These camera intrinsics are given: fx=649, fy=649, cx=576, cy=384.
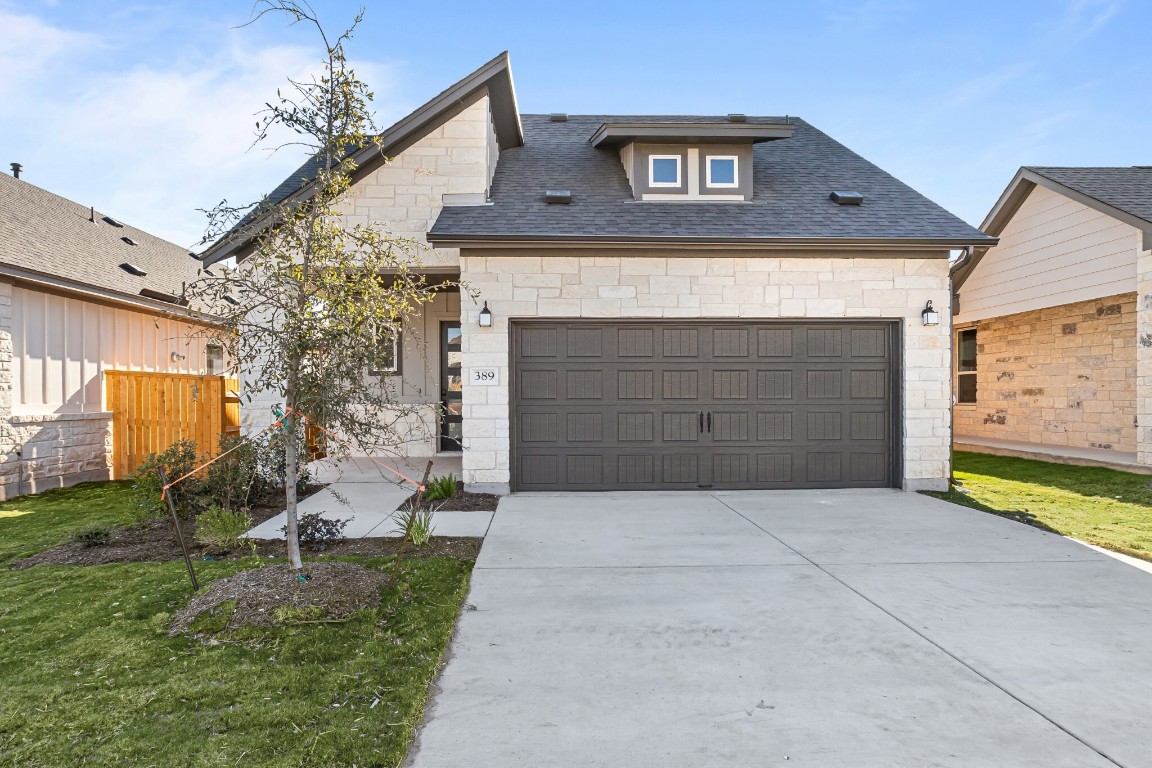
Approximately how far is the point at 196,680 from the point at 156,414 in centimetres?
1028

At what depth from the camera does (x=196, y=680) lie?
3336 millimetres

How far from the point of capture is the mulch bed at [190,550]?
5840 mm

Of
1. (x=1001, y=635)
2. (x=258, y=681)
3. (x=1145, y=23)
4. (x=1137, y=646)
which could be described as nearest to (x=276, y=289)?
(x=258, y=681)

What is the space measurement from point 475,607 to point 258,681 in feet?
4.70

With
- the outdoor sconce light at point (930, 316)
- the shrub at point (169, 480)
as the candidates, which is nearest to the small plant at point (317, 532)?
the shrub at point (169, 480)

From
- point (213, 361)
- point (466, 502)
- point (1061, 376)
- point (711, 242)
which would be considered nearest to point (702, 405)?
point (711, 242)

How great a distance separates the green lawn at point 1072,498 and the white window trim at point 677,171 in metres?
5.91

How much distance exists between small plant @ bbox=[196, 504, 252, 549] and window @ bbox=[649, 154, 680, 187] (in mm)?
7412

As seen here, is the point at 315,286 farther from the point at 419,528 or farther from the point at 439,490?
the point at 439,490

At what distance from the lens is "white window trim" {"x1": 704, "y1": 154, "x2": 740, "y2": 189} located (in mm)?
10086

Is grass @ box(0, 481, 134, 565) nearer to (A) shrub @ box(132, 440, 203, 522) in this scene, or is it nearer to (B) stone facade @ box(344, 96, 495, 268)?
(A) shrub @ box(132, 440, 203, 522)

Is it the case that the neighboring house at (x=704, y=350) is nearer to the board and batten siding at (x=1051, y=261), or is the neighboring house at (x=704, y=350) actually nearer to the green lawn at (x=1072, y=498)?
the green lawn at (x=1072, y=498)

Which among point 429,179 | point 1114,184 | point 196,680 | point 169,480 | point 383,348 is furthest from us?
point 1114,184

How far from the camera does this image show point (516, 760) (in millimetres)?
2613
